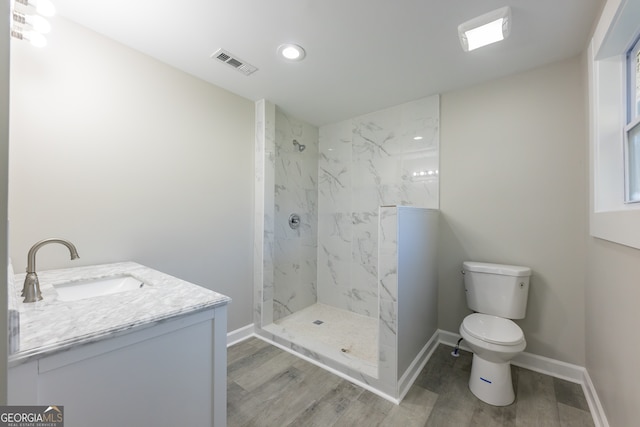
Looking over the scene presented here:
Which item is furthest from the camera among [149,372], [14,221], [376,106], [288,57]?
[376,106]

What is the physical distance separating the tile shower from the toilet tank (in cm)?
32

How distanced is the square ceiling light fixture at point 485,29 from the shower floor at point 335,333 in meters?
2.30

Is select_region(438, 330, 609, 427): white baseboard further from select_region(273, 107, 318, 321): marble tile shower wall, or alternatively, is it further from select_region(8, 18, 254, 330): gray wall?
select_region(8, 18, 254, 330): gray wall

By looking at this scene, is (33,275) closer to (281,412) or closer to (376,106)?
(281,412)

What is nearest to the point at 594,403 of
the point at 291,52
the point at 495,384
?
the point at 495,384

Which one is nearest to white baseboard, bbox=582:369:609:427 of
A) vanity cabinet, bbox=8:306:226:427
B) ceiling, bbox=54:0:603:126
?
vanity cabinet, bbox=8:306:226:427

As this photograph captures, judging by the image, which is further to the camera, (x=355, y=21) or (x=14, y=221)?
(x=355, y=21)

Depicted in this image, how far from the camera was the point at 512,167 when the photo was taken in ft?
6.78

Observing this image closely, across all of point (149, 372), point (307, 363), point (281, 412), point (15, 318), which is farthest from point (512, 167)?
point (15, 318)

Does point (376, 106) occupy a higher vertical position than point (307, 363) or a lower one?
higher

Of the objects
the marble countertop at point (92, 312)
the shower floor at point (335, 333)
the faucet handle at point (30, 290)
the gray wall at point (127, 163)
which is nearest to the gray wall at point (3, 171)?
the marble countertop at point (92, 312)

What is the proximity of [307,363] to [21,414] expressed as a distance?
1.72 metres

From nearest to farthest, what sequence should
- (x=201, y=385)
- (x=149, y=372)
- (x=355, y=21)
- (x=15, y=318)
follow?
(x=15, y=318)
(x=149, y=372)
(x=201, y=385)
(x=355, y=21)

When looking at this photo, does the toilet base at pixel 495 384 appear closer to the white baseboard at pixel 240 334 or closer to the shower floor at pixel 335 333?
the shower floor at pixel 335 333
